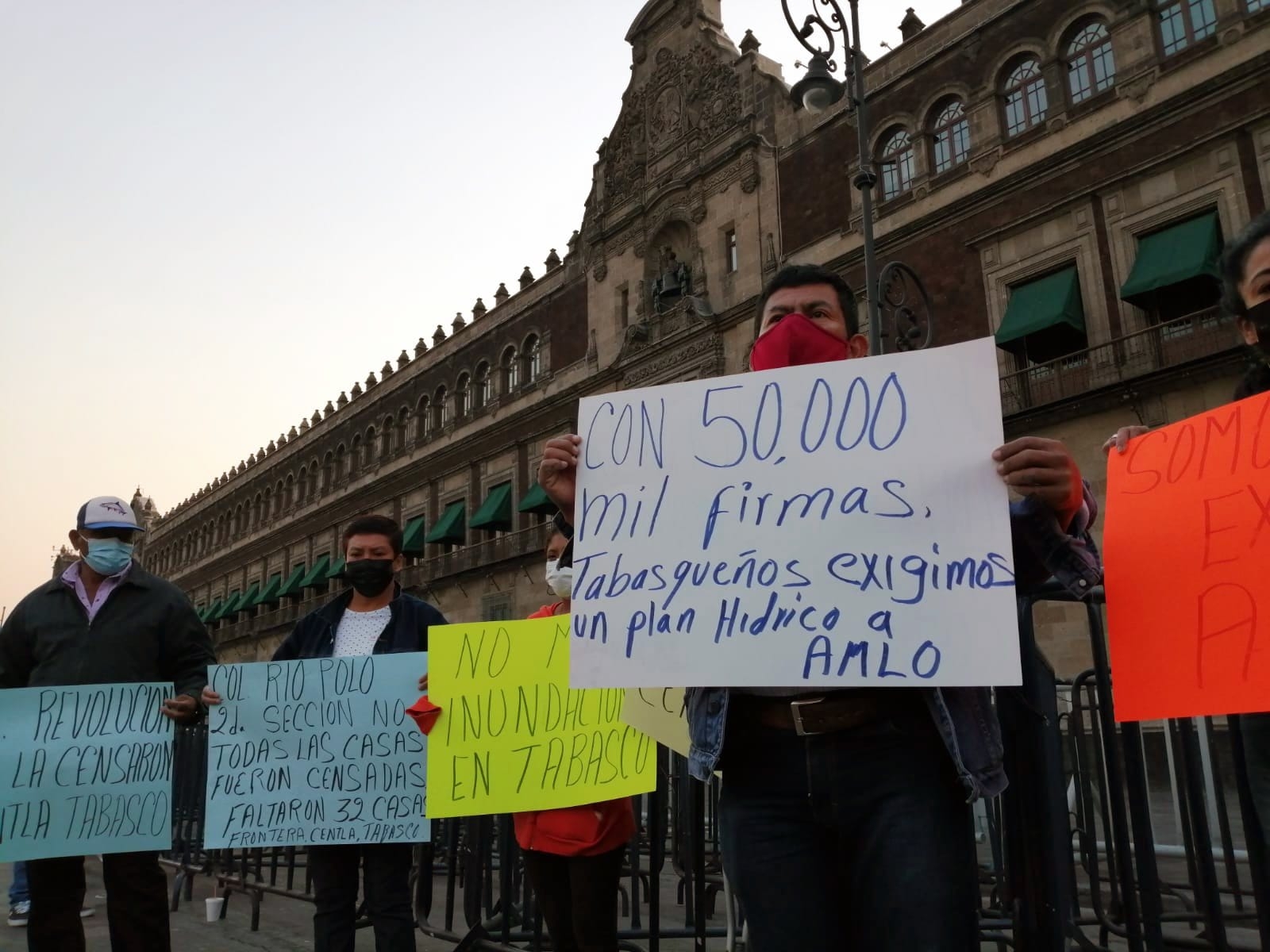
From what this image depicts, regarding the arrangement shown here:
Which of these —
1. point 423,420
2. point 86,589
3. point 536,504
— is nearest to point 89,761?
point 86,589

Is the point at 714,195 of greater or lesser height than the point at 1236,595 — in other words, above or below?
above

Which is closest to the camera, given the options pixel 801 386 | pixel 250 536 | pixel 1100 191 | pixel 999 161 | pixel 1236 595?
pixel 1236 595

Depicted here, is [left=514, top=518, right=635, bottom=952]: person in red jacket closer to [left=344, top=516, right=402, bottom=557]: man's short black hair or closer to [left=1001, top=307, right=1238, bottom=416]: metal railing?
[left=344, top=516, right=402, bottom=557]: man's short black hair

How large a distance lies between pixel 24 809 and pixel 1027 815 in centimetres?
349

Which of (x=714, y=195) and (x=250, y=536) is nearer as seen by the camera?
(x=714, y=195)

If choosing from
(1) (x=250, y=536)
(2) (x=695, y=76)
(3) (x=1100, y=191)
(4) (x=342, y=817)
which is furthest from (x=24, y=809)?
(1) (x=250, y=536)

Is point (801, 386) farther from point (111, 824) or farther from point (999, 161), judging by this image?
point (999, 161)

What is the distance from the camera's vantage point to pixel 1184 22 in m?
13.6

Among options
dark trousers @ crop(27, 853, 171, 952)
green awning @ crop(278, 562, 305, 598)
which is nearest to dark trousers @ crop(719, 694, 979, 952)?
dark trousers @ crop(27, 853, 171, 952)

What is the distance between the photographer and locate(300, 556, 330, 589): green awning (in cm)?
3391

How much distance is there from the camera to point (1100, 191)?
14.2m

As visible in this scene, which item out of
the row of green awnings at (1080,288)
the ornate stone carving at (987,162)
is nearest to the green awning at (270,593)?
the ornate stone carving at (987,162)

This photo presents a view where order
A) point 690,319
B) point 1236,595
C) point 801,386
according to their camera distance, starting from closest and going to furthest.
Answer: point 1236,595 < point 801,386 < point 690,319

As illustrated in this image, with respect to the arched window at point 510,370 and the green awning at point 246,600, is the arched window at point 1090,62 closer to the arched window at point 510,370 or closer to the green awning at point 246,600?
the arched window at point 510,370
